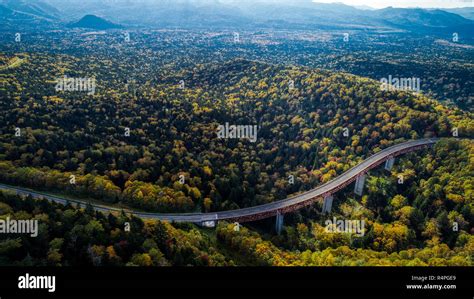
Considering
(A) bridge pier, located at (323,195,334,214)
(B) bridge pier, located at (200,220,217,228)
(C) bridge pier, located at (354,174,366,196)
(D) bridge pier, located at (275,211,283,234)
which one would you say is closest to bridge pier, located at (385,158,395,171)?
(C) bridge pier, located at (354,174,366,196)

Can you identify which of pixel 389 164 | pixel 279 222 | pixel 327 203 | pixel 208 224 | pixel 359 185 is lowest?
pixel 279 222

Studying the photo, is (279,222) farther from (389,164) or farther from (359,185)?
(389,164)

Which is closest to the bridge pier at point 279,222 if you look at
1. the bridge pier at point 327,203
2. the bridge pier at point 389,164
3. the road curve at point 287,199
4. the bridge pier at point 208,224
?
the road curve at point 287,199

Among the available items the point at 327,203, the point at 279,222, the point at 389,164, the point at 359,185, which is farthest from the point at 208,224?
the point at 389,164

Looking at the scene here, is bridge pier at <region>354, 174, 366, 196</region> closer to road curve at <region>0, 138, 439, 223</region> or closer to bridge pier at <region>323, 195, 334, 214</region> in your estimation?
road curve at <region>0, 138, 439, 223</region>

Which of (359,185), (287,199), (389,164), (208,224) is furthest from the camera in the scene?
(389,164)

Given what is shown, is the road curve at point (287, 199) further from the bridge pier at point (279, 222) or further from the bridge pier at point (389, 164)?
the bridge pier at point (389, 164)

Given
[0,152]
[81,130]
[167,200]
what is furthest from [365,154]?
[0,152]

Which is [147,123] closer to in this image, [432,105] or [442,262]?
[442,262]

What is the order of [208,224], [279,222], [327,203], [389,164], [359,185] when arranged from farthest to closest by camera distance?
[389,164]
[359,185]
[327,203]
[279,222]
[208,224]
